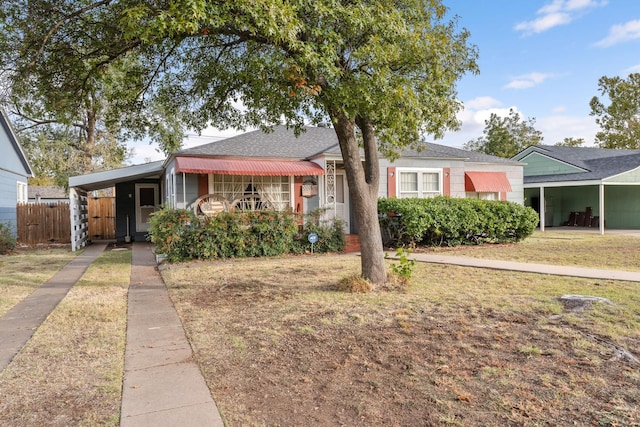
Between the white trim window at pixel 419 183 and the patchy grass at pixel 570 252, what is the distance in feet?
8.94

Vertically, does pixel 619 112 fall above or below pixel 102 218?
above

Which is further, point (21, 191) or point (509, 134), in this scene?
point (509, 134)

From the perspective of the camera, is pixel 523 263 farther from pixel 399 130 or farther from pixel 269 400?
pixel 269 400

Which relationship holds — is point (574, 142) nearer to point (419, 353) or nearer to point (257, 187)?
point (257, 187)

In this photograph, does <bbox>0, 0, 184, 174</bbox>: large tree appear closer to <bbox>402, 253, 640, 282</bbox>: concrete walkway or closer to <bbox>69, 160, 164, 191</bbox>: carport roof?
<bbox>69, 160, 164, 191</bbox>: carport roof

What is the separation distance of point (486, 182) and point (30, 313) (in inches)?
608

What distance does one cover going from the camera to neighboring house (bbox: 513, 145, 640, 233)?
19734 mm

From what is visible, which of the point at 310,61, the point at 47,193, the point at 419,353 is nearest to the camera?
the point at 419,353

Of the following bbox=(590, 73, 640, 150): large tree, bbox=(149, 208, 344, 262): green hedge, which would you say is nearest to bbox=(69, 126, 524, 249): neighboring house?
bbox=(149, 208, 344, 262): green hedge

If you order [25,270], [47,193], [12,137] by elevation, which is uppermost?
[12,137]

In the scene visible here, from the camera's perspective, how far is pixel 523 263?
993cm

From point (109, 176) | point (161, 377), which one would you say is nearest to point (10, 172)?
point (109, 176)

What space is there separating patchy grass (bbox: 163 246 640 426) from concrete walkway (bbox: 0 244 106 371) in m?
1.78

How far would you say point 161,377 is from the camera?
3.77m
